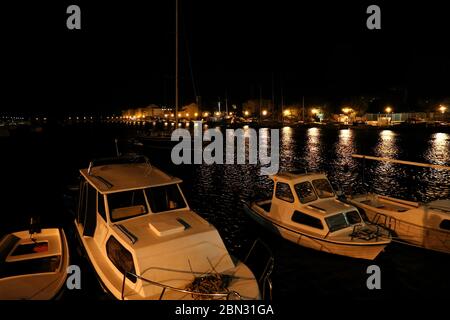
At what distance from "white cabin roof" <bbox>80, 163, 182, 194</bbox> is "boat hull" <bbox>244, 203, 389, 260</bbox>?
6231 millimetres

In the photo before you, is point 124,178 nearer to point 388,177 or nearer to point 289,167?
point 388,177

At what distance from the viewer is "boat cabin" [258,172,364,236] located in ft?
43.4

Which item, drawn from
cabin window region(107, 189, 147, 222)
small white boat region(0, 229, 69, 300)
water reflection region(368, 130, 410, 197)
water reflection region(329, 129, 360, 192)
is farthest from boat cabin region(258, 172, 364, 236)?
water reflection region(368, 130, 410, 197)

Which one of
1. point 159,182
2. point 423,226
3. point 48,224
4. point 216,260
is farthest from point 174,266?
point 48,224

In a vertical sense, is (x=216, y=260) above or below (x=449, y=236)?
above

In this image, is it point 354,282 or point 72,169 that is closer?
point 354,282

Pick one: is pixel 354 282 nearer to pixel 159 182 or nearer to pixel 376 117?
pixel 159 182

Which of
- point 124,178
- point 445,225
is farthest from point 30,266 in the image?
point 445,225

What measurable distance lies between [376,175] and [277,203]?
20583 millimetres

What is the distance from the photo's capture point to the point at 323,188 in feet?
49.6

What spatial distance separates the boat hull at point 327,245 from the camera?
12289mm

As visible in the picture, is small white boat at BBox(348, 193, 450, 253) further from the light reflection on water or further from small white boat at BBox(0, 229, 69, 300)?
small white boat at BBox(0, 229, 69, 300)

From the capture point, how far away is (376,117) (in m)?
96.2
